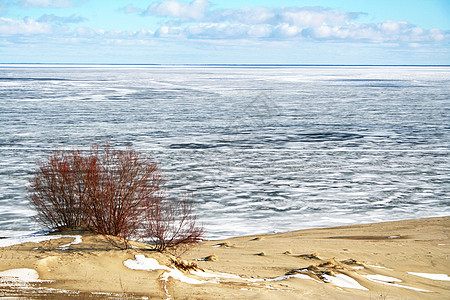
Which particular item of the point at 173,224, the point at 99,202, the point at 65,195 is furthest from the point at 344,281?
the point at 65,195

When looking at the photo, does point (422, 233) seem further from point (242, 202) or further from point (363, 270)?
point (242, 202)

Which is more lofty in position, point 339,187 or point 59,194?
point 59,194

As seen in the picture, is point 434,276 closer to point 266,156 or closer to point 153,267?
point 153,267

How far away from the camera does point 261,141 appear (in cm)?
2400

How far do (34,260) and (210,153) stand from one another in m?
13.5

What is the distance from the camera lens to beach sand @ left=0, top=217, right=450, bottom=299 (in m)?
6.66

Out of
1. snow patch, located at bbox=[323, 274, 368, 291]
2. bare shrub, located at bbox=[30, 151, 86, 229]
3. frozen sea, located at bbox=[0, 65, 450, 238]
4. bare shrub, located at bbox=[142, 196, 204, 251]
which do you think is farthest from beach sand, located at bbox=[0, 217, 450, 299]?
frozen sea, located at bbox=[0, 65, 450, 238]

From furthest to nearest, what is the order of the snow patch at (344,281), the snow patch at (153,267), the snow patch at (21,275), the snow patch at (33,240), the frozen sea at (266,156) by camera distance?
the frozen sea at (266,156)
the snow patch at (33,240)
the snow patch at (344,281)
the snow patch at (153,267)
the snow patch at (21,275)

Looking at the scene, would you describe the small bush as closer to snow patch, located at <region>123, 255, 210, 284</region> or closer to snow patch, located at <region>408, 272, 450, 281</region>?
snow patch, located at <region>123, 255, 210, 284</region>

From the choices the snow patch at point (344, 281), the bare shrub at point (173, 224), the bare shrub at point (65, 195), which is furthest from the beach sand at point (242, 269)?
the bare shrub at point (65, 195)

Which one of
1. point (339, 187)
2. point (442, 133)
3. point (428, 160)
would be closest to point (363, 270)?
point (339, 187)

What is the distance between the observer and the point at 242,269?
27.7 ft

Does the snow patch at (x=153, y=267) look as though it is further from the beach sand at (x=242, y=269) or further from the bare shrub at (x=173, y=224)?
the bare shrub at (x=173, y=224)

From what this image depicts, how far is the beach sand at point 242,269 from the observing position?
21.8 ft
